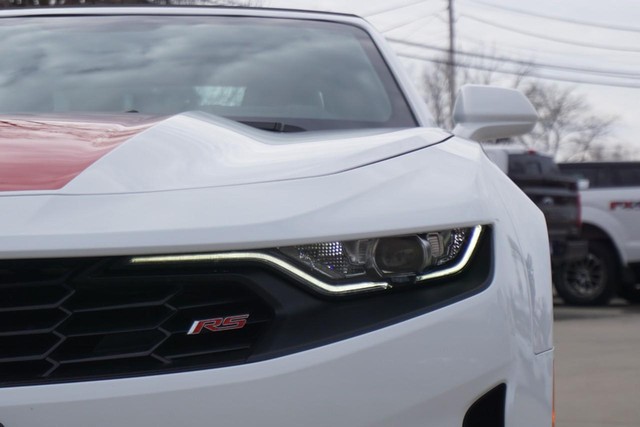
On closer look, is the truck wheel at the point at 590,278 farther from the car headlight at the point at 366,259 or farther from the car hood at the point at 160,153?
the car headlight at the point at 366,259

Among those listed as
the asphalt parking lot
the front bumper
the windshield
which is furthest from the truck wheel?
the front bumper

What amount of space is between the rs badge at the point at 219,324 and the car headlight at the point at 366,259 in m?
0.10

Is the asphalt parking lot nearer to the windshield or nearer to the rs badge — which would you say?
the windshield

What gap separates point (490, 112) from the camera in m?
3.13

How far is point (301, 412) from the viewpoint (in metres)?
1.61

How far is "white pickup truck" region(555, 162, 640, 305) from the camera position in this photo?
39.6ft

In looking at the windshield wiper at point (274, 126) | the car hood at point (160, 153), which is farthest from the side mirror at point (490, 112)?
the car hood at point (160, 153)

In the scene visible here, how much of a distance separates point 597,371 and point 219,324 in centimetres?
491

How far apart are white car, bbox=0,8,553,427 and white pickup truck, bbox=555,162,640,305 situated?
10.3 m

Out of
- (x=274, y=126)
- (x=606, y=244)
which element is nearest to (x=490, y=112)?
(x=274, y=126)

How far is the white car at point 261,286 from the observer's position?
5.25 ft

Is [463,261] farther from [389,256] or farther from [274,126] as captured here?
[274,126]

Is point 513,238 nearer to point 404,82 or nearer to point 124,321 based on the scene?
point 124,321

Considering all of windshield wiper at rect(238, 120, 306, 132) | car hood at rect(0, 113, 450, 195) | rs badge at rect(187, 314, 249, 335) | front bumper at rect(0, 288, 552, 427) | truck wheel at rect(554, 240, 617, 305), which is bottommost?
truck wheel at rect(554, 240, 617, 305)
